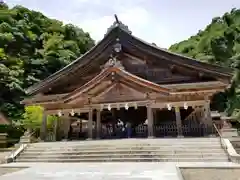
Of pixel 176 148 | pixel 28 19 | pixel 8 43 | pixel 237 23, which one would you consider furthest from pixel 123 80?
pixel 28 19

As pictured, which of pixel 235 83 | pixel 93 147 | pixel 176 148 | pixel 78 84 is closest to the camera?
pixel 176 148

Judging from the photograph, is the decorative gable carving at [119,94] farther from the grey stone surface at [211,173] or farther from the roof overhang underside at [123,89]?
the grey stone surface at [211,173]

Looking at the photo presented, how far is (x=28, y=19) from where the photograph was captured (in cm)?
5975

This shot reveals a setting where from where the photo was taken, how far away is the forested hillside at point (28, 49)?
36.1 meters

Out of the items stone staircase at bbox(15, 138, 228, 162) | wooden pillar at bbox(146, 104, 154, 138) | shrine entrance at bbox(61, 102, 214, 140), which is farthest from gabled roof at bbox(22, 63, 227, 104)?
stone staircase at bbox(15, 138, 228, 162)

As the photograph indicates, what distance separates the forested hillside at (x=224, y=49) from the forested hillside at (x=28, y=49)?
80.7 feet

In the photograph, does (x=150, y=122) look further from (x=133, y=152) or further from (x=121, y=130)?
(x=133, y=152)

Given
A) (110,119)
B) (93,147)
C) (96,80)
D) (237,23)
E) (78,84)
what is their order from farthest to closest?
(237,23)
(110,119)
(78,84)
(96,80)
(93,147)

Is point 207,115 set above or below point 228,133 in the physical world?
above

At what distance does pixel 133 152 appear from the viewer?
37.1 feet

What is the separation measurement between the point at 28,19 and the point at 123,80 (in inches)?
2055

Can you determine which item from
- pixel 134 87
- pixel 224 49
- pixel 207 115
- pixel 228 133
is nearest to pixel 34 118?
pixel 134 87

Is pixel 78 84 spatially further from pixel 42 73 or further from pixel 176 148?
pixel 42 73

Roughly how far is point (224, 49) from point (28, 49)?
1416 inches
